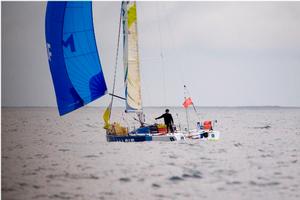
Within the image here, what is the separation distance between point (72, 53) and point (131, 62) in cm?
451

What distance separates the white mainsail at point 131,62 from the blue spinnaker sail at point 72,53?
2.59m

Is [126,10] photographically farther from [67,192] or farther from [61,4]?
[67,192]

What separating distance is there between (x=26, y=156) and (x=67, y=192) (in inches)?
303

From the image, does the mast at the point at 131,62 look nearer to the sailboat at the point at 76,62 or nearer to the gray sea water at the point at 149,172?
the sailboat at the point at 76,62

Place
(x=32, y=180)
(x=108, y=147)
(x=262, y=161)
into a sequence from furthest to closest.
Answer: (x=108, y=147), (x=262, y=161), (x=32, y=180)

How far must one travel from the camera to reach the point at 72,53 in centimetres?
2053

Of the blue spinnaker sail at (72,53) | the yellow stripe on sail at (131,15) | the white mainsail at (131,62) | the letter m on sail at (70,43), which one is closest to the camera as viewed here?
the blue spinnaker sail at (72,53)

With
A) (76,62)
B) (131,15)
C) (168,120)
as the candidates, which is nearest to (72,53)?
(76,62)

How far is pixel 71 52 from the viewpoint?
20.5m

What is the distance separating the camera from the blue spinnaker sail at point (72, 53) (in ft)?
64.9

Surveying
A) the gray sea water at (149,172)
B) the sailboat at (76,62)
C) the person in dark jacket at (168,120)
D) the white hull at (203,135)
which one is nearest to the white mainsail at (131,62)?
the sailboat at (76,62)

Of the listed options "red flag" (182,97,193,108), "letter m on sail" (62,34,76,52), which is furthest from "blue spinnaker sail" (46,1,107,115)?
"red flag" (182,97,193,108)

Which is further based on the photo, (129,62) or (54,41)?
(129,62)

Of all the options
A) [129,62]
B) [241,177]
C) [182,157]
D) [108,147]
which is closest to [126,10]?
[129,62]
